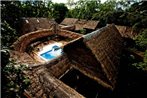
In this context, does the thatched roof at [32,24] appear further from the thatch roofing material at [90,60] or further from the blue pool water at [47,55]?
the thatch roofing material at [90,60]

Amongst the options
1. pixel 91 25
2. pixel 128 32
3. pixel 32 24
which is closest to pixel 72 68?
pixel 128 32

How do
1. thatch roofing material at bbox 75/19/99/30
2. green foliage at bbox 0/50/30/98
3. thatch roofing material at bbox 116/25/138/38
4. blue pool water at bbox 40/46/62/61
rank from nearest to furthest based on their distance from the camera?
green foliage at bbox 0/50/30/98
blue pool water at bbox 40/46/62/61
thatch roofing material at bbox 116/25/138/38
thatch roofing material at bbox 75/19/99/30

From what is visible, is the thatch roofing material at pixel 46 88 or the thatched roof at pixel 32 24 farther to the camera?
the thatched roof at pixel 32 24

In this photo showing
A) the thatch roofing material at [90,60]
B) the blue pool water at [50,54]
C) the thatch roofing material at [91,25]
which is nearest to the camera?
the thatch roofing material at [90,60]

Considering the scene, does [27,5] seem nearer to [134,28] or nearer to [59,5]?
[59,5]

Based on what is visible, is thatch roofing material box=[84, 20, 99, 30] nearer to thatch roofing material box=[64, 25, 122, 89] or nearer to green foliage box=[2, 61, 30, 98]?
thatch roofing material box=[64, 25, 122, 89]

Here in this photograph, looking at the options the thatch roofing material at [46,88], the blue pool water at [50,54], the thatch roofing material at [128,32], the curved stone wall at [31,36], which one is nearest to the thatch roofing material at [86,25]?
the thatch roofing material at [128,32]

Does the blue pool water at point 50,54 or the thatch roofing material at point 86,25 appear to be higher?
the thatch roofing material at point 86,25

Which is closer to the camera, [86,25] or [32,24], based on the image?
[32,24]

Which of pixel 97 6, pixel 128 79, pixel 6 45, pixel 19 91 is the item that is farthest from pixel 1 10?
pixel 97 6

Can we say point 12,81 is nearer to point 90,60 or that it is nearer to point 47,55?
point 90,60

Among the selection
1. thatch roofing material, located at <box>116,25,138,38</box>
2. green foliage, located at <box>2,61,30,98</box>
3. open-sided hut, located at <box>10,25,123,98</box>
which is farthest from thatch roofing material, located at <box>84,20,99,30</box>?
green foliage, located at <box>2,61,30,98</box>
